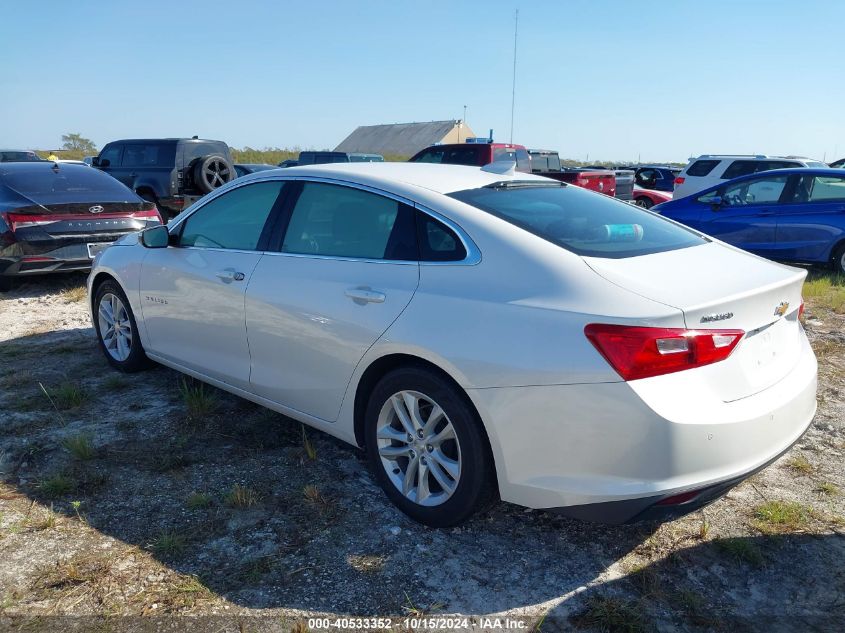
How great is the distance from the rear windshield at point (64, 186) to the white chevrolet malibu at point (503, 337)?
14.7ft

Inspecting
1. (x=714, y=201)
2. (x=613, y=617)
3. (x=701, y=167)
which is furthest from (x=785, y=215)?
(x=613, y=617)

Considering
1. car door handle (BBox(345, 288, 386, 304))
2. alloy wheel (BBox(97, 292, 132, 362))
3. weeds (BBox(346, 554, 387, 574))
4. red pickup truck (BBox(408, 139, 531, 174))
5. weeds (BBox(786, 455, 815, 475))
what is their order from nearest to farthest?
weeds (BBox(346, 554, 387, 574)), car door handle (BBox(345, 288, 386, 304)), weeds (BBox(786, 455, 815, 475)), alloy wheel (BBox(97, 292, 132, 362)), red pickup truck (BBox(408, 139, 531, 174))

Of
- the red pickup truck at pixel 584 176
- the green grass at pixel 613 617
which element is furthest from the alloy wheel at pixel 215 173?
the green grass at pixel 613 617

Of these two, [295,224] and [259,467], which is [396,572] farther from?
[295,224]

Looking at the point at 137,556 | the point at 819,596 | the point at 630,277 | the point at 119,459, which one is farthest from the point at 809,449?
the point at 119,459

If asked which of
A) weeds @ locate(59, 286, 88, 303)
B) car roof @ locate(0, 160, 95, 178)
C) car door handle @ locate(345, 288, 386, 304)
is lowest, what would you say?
weeds @ locate(59, 286, 88, 303)

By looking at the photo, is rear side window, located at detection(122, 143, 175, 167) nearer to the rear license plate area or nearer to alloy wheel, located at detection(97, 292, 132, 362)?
the rear license plate area

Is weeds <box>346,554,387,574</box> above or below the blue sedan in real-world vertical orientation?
below

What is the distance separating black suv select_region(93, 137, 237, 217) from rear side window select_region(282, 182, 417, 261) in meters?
9.68

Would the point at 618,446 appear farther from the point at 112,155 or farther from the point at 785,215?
the point at 112,155

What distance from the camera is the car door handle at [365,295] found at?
123 inches

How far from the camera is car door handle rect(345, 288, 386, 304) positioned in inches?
123

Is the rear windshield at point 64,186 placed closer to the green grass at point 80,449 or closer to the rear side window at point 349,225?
the green grass at point 80,449

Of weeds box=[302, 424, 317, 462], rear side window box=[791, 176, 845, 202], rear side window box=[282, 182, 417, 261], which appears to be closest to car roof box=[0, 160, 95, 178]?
rear side window box=[282, 182, 417, 261]
